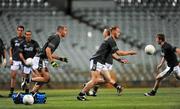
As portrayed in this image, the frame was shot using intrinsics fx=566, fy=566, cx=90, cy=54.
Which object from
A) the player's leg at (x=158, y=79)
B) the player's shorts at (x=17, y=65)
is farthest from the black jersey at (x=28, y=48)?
the player's leg at (x=158, y=79)

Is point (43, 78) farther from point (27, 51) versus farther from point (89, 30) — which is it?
point (89, 30)

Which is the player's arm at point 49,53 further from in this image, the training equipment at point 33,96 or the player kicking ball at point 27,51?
the player kicking ball at point 27,51

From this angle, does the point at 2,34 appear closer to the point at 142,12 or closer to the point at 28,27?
the point at 28,27

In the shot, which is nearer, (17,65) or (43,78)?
(43,78)

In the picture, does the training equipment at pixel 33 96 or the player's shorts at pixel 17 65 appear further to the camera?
the player's shorts at pixel 17 65

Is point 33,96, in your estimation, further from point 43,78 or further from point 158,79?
point 158,79

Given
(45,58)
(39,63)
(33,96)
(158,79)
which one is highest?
(45,58)

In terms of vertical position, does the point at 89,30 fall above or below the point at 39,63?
below

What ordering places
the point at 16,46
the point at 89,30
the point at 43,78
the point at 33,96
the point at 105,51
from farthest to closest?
the point at 89,30 < the point at 16,46 < the point at 105,51 < the point at 43,78 < the point at 33,96

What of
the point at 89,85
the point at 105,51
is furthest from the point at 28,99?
the point at 105,51

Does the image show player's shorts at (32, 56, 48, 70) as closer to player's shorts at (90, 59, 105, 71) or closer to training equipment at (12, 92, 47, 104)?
player's shorts at (90, 59, 105, 71)

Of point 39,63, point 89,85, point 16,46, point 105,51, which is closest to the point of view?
point 89,85

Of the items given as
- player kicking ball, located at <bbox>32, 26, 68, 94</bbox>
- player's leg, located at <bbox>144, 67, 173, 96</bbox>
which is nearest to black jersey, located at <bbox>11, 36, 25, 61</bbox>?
player kicking ball, located at <bbox>32, 26, 68, 94</bbox>

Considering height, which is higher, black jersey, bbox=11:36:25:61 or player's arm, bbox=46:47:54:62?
player's arm, bbox=46:47:54:62
